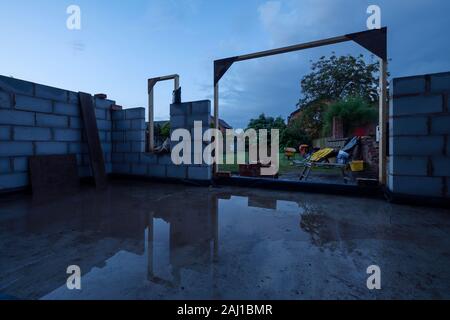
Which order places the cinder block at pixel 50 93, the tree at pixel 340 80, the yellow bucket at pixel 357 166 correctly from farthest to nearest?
the tree at pixel 340 80 → the yellow bucket at pixel 357 166 → the cinder block at pixel 50 93

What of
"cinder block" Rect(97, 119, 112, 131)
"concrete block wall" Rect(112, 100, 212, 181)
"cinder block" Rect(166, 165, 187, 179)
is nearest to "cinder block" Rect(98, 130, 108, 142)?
"cinder block" Rect(97, 119, 112, 131)

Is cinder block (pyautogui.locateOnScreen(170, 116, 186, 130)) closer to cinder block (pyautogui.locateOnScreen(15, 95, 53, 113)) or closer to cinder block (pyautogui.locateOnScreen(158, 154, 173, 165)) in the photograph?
cinder block (pyautogui.locateOnScreen(158, 154, 173, 165))

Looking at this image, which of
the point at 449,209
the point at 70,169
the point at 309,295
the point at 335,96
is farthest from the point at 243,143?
the point at 309,295

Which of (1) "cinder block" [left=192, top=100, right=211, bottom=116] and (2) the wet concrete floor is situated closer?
(2) the wet concrete floor

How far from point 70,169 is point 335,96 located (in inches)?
604

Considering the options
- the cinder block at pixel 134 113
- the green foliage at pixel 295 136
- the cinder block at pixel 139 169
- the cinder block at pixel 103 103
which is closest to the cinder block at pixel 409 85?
the cinder block at pixel 134 113

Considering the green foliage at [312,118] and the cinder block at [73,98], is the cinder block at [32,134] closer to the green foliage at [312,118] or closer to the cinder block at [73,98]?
the cinder block at [73,98]

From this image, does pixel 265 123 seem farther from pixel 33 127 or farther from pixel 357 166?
pixel 33 127

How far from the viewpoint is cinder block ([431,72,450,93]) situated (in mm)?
2523

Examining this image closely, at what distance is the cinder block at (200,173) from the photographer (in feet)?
13.3

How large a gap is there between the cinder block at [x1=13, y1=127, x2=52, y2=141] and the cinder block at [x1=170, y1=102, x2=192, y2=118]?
225 cm

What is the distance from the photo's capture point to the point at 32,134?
3672mm

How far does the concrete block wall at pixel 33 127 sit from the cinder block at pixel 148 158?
1.13 meters

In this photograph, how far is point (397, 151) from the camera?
275cm
